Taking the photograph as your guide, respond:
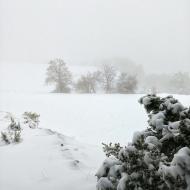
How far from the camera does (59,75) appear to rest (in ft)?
81.1

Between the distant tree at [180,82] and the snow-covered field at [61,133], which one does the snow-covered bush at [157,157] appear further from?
the distant tree at [180,82]

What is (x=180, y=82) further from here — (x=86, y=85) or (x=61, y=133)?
(x=61, y=133)

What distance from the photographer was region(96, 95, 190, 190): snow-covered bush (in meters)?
1.80

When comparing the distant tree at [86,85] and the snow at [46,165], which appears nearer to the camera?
the snow at [46,165]

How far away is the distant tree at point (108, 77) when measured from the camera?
24.1 m

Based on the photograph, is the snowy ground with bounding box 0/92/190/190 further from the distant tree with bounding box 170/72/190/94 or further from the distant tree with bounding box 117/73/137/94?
the distant tree with bounding box 170/72/190/94

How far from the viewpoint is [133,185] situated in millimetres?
2037

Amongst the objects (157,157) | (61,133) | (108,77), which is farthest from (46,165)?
(108,77)

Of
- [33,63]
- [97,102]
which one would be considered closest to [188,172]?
[97,102]

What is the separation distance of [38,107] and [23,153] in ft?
34.1

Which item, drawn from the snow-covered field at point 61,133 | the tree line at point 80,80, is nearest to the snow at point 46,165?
the snow-covered field at point 61,133

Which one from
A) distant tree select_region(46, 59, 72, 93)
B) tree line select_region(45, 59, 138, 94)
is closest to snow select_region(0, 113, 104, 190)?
tree line select_region(45, 59, 138, 94)

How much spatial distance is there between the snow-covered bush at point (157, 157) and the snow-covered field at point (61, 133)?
94cm

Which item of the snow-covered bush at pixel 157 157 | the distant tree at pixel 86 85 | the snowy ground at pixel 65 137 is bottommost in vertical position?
the snowy ground at pixel 65 137
